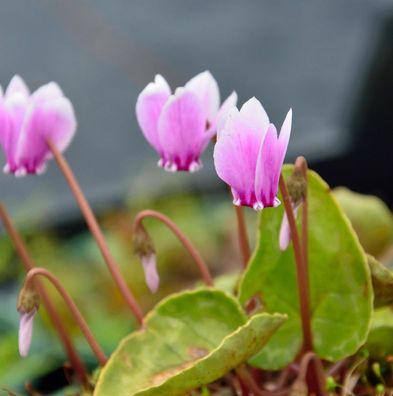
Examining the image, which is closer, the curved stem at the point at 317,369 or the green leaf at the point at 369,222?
the curved stem at the point at 317,369

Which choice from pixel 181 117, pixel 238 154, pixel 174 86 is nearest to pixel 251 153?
pixel 238 154

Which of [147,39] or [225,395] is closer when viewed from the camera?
[225,395]

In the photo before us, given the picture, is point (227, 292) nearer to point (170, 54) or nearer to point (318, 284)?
point (318, 284)

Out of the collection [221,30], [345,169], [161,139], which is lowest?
[345,169]

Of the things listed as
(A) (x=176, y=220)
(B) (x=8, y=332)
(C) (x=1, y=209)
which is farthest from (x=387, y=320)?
(A) (x=176, y=220)

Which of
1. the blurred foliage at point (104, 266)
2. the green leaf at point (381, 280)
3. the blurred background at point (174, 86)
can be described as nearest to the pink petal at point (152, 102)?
the green leaf at point (381, 280)

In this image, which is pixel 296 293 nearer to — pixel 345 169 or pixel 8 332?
pixel 8 332

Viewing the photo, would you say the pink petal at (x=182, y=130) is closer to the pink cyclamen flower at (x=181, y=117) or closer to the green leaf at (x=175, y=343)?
the pink cyclamen flower at (x=181, y=117)
